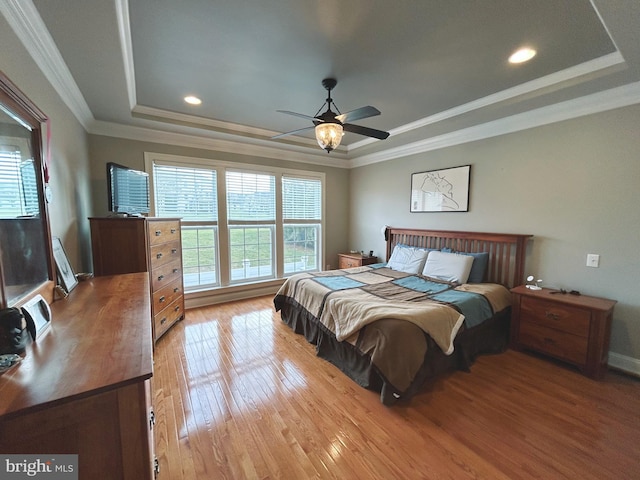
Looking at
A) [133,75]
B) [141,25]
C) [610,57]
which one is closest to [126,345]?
[141,25]

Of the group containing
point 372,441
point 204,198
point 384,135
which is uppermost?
point 384,135

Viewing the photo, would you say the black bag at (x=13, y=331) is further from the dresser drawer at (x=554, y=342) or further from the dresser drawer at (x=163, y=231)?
the dresser drawer at (x=554, y=342)

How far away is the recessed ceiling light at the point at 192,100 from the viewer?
9.25 ft

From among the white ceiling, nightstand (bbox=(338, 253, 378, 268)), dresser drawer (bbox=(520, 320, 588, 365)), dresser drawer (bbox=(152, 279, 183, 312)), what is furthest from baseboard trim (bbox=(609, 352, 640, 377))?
dresser drawer (bbox=(152, 279, 183, 312))

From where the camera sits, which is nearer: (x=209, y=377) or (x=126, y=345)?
(x=126, y=345)

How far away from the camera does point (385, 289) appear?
2.87m

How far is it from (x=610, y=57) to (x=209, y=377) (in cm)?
416

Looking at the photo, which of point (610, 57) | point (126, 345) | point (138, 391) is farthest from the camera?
point (610, 57)

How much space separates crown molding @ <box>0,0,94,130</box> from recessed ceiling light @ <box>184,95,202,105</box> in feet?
2.98

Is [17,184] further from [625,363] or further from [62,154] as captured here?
[625,363]

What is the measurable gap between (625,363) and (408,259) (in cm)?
224

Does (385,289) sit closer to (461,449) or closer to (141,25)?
(461,449)

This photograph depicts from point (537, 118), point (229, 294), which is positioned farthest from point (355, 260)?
point (537, 118)

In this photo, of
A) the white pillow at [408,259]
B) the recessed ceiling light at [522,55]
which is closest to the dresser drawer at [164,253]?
the white pillow at [408,259]
